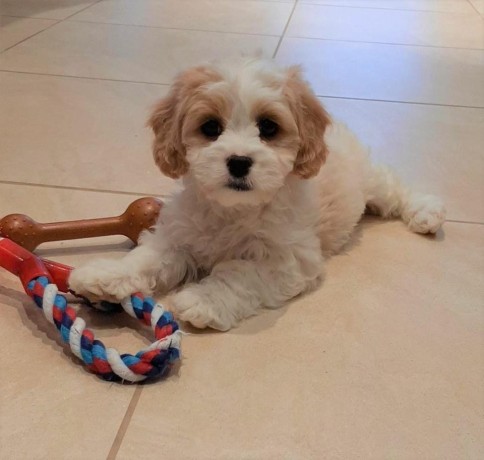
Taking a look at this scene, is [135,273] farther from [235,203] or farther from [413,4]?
[413,4]

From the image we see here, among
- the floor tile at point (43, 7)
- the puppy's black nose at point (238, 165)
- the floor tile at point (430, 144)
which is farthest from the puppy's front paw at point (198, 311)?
the floor tile at point (43, 7)

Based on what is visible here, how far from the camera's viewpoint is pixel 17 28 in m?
3.36

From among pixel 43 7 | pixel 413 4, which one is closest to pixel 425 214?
pixel 43 7

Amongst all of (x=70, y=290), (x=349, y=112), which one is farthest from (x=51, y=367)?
(x=349, y=112)

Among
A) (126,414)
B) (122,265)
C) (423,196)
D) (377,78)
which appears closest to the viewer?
(126,414)

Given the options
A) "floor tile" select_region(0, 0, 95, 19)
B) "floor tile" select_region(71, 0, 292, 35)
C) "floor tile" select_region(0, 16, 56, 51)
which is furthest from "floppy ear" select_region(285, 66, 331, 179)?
"floor tile" select_region(0, 0, 95, 19)

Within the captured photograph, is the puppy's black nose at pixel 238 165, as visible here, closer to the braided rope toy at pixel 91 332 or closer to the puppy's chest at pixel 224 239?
the puppy's chest at pixel 224 239

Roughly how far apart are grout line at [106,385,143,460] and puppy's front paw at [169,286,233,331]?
0.18 metres

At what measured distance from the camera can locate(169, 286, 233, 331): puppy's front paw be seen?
1272mm

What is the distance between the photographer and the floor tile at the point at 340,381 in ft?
3.49

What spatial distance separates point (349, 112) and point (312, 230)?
114 cm

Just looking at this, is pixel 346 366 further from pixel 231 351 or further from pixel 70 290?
pixel 70 290

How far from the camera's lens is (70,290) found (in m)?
1.30

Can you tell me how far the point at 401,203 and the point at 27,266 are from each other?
0.98 meters
